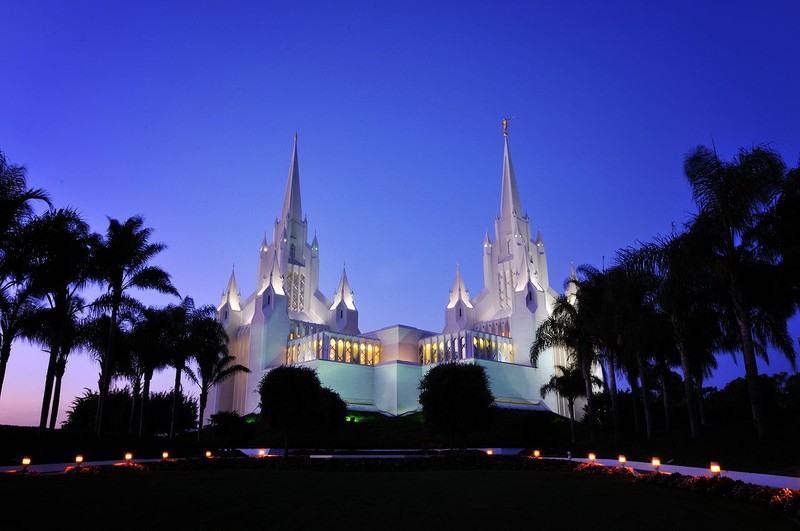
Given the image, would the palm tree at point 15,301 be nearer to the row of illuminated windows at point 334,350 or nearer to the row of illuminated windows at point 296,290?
the row of illuminated windows at point 334,350

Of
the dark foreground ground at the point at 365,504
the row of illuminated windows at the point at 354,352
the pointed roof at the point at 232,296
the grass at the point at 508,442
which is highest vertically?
the pointed roof at the point at 232,296

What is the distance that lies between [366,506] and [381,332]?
1885 inches

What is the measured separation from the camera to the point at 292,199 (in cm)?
6594

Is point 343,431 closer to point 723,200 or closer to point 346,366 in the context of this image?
point 346,366

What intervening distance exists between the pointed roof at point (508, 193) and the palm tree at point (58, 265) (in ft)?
156

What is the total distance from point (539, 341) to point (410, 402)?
20442 millimetres

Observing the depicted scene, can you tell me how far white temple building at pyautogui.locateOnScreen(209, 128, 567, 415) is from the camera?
50.4 meters

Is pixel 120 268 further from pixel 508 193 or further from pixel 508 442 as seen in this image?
pixel 508 193

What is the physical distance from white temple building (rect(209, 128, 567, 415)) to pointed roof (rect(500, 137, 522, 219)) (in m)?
0.14

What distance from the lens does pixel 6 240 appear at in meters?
17.0

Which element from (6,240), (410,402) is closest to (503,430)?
(410,402)

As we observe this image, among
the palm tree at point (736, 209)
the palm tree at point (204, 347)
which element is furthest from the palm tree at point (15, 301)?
the palm tree at point (736, 209)

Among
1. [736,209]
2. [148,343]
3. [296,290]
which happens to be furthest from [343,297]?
[736,209]

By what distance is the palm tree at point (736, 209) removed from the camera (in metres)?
17.2
